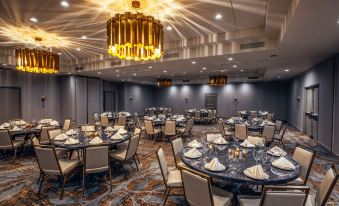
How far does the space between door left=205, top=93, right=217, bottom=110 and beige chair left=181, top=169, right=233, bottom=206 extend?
15387 mm

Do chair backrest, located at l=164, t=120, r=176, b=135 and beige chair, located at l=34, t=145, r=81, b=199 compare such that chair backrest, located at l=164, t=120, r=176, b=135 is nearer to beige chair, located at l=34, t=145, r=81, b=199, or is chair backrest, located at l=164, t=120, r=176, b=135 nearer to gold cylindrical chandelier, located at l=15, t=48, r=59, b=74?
beige chair, located at l=34, t=145, r=81, b=199

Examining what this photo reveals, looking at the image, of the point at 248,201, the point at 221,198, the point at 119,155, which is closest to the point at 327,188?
the point at 248,201

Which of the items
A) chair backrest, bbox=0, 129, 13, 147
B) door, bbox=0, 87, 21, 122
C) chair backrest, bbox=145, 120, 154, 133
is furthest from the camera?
door, bbox=0, 87, 21, 122

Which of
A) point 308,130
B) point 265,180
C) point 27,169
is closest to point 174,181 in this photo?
point 265,180

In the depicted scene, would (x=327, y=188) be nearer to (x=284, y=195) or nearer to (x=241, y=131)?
(x=284, y=195)

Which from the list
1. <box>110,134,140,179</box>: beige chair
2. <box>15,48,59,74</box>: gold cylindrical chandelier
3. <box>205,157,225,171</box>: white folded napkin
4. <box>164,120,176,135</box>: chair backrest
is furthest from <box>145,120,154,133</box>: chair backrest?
<box>205,157,225,171</box>: white folded napkin

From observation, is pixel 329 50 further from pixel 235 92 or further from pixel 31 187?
pixel 235 92

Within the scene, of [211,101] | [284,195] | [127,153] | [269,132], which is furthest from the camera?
[211,101]

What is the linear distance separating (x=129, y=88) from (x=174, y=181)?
15.4 m

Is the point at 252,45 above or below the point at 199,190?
above

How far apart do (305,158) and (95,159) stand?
362 cm

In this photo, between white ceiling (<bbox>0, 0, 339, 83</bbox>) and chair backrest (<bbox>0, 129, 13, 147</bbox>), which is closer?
white ceiling (<bbox>0, 0, 339, 83</bbox>)

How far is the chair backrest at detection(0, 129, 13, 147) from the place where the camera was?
4930 mm

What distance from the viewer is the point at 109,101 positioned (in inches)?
640
